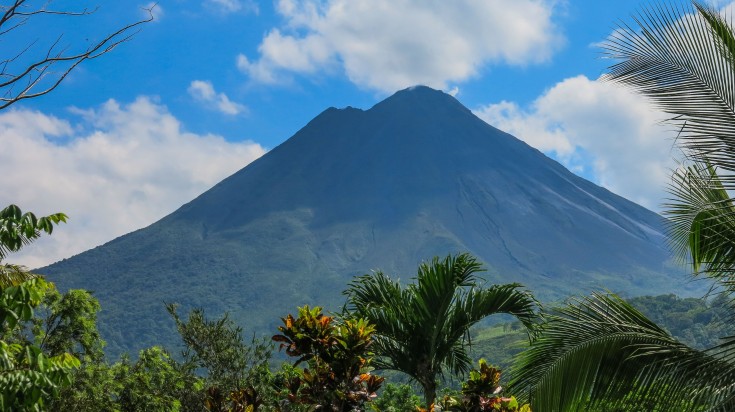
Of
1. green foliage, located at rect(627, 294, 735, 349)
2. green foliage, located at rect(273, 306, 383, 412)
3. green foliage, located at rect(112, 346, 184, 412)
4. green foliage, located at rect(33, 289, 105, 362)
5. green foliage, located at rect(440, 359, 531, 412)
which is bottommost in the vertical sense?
green foliage, located at rect(627, 294, 735, 349)

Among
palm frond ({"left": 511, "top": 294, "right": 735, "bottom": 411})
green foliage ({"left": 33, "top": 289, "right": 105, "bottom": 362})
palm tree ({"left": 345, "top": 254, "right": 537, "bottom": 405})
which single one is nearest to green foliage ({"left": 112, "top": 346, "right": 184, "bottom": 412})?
green foliage ({"left": 33, "top": 289, "right": 105, "bottom": 362})

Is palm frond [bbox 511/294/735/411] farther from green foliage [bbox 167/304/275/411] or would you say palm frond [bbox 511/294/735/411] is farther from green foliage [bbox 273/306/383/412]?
green foliage [bbox 167/304/275/411]

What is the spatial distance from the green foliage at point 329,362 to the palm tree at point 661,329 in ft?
6.01

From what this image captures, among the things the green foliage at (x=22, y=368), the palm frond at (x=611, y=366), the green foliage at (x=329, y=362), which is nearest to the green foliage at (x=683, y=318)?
the palm frond at (x=611, y=366)

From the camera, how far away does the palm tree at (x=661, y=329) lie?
17.3 feet

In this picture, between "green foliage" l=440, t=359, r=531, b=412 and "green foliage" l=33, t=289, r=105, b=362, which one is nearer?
"green foliage" l=440, t=359, r=531, b=412

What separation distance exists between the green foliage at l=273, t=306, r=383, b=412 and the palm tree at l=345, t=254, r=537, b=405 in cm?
254

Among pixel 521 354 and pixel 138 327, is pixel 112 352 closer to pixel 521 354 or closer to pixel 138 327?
pixel 138 327

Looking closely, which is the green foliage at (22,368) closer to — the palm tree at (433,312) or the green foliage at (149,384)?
the palm tree at (433,312)

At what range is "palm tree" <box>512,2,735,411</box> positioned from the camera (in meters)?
5.27

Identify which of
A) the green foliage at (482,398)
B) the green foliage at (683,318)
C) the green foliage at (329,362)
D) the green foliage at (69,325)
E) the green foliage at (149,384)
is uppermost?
the green foliage at (69,325)

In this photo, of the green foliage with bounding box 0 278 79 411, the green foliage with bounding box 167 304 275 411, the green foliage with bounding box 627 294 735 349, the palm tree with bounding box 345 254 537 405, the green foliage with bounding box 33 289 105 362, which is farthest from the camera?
the green foliage with bounding box 627 294 735 349

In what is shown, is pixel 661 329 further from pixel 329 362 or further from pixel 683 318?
pixel 683 318

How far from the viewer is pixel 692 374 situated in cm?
552
